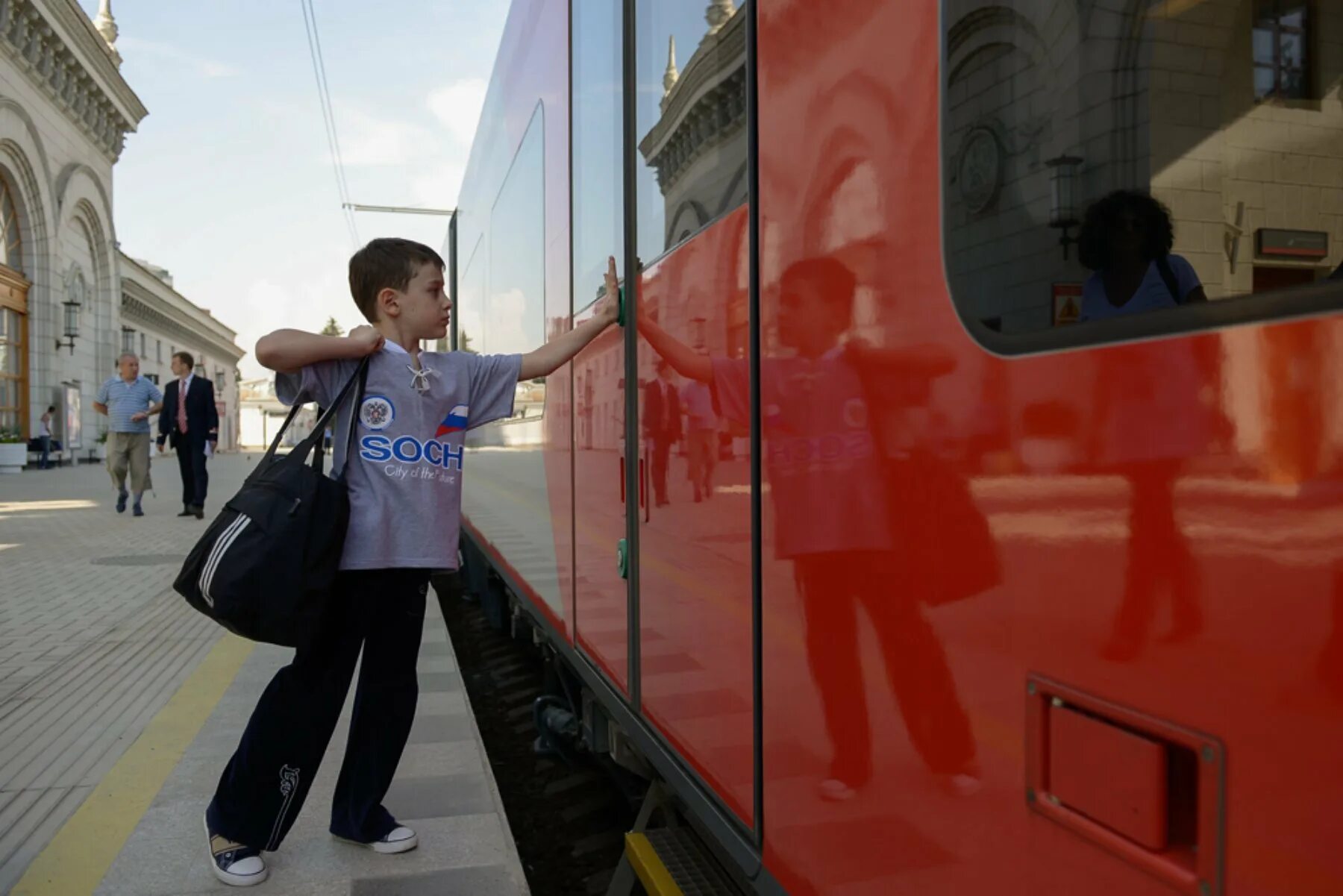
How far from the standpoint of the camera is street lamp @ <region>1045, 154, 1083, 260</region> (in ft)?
3.59

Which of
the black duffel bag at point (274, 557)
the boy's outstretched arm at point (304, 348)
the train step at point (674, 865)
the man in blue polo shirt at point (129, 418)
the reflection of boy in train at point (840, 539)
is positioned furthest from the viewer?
the man in blue polo shirt at point (129, 418)

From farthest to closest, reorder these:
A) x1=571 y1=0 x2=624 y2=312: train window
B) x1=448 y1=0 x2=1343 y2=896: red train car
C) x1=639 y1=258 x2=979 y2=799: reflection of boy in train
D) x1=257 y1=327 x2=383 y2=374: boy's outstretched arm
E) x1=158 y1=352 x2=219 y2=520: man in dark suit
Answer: x1=158 y1=352 x2=219 y2=520: man in dark suit
x1=571 y1=0 x2=624 y2=312: train window
x1=257 y1=327 x2=383 y2=374: boy's outstretched arm
x1=639 y1=258 x2=979 y2=799: reflection of boy in train
x1=448 y1=0 x2=1343 y2=896: red train car

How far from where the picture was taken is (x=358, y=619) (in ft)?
8.82

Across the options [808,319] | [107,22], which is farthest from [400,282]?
[107,22]

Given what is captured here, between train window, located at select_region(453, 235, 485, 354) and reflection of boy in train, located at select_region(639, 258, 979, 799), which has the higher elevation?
train window, located at select_region(453, 235, 485, 354)

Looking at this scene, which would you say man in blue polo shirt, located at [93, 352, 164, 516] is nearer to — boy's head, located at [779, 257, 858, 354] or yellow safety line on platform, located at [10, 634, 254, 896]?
yellow safety line on platform, located at [10, 634, 254, 896]

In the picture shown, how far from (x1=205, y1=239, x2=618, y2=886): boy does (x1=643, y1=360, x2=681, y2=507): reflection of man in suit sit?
0.32m

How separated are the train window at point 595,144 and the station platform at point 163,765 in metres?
1.57

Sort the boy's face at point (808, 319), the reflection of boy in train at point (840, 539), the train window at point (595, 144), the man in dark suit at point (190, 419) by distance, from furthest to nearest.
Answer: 1. the man in dark suit at point (190, 419)
2. the train window at point (595, 144)
3. the boy's face at point (808, 319)
4. the reflection of boy in train at point (840, 539)

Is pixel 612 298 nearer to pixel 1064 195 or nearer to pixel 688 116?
pixel 688 116

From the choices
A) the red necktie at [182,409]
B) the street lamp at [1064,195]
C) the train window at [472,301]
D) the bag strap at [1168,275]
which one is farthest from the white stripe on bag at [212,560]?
the red necktie at [182,409]

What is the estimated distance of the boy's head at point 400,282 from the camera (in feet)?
8.88

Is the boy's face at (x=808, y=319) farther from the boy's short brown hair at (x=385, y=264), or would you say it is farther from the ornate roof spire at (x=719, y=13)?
the boy's short brown hair at (x=385, y=264)

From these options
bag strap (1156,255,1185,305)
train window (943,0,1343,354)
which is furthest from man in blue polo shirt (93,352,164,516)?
bag strap (1156,255,1185,305)
